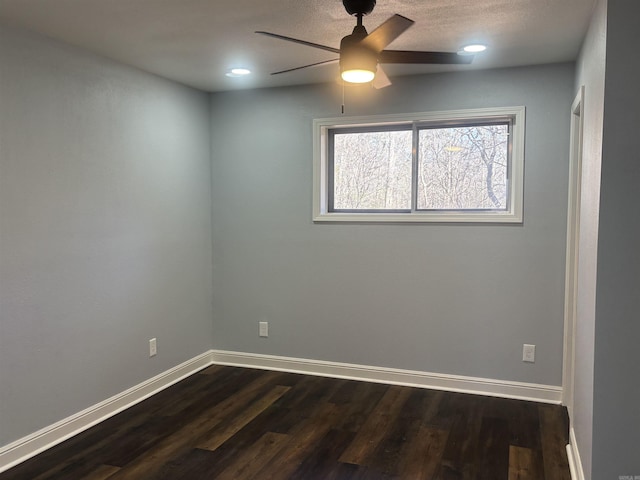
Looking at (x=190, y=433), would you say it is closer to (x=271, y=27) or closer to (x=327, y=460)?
(x=327, y=460)

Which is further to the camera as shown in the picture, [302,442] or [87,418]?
[87,418]

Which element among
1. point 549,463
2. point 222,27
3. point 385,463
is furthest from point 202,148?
point 549,463

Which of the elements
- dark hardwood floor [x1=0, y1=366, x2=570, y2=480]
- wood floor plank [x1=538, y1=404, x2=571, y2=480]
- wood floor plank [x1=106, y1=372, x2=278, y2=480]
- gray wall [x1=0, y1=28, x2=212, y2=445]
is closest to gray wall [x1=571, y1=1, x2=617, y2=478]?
wood floor plank [x1=538, y1=404, x2=571, y2=480]

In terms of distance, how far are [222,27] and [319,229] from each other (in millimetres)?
1840

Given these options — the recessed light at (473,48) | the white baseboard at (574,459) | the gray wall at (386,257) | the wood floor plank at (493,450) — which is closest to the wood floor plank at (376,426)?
the gray wall at (386,257)

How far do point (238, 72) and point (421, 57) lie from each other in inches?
71.0

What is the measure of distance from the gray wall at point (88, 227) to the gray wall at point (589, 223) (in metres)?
2.84

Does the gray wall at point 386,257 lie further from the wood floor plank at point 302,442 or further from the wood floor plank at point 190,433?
the wood floor plank at point 302,442

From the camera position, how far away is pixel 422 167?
155 inches

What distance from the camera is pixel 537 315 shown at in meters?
3.61

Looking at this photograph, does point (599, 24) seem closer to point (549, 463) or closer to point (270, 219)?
point (549, 463)

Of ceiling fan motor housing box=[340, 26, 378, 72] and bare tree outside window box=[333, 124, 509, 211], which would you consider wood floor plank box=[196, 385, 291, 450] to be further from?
ceiling fan motor housing box=[340, 26, 378, 72]

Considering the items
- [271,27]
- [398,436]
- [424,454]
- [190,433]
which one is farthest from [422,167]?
[190,433]

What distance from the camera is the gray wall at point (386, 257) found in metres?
3.56
